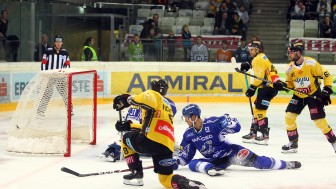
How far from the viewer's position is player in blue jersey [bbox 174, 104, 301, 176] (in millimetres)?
6973

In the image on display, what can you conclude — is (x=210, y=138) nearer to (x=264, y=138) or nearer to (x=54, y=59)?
(x=264, y=138)

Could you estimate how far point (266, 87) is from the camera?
9.54 metres

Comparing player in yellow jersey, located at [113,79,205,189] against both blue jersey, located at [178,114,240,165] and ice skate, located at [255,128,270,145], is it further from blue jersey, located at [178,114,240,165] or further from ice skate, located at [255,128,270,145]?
ice skate, located at [255,128,270,145]

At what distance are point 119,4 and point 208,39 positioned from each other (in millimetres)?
2704

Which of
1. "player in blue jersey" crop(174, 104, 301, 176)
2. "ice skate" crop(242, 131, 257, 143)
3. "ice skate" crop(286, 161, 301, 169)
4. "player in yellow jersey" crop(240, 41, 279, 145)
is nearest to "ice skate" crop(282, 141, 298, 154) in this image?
"player in yellow jersey" crop(240, 41, 279, 145)

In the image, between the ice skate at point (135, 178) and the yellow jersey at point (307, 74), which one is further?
the yellow jersey at point (307, 74)

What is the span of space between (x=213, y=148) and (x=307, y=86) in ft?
6.05

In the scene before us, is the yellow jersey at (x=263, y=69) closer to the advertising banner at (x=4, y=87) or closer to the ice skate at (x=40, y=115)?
the ice skate at (x=40, y=115)

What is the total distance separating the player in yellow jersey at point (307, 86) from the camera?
27.4 feet

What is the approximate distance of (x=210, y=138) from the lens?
23.1 feet

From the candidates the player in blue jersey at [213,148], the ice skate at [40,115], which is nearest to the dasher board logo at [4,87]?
the ice skate at [40,115]

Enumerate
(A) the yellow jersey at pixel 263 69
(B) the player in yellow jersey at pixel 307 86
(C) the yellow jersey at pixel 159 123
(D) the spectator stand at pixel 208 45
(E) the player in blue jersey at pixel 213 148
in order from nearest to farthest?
(C) the yellow jersey at pixel 159 123 → (E) the player in blue jersey at pixel 213 148 → (B) the player in yellow jersey at pixel 307 86 → (A) the yellow jersey at pixel 263 69 → (D) the spectator stand at pixel 208 45

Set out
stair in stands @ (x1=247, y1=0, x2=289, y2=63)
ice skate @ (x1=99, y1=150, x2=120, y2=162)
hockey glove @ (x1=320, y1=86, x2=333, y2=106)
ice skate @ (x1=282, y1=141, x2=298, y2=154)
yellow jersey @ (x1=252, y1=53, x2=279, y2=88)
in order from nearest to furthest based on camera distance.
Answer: ice skate @ (x1=99, y1=150, x2=120, y2=162)
hockey glove @ (x1=320, y1=86, x2=333, y2=106)
ice skate @ (x1=282, y1=141, x2=298, y2=154)
yellow jersey @ (x1=252, y1=53, x2=279, y2=88)
stair in stands @ (x1=247, y1=0, x2=289, y2=63)

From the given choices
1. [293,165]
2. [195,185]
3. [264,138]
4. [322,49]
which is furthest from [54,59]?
[322,49]
